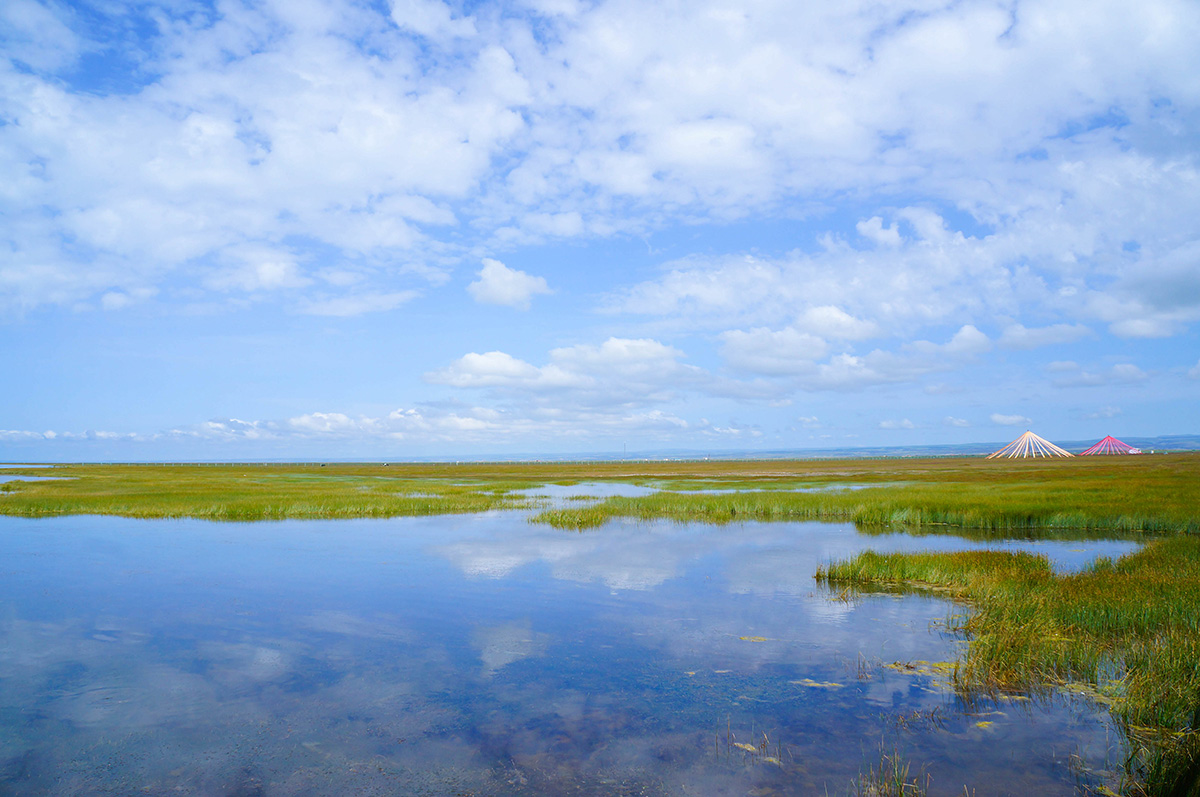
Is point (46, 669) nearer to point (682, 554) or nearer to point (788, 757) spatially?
point (788, 757)

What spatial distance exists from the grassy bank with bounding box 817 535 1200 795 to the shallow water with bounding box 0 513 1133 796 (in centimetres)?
77

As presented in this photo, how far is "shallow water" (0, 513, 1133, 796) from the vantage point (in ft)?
28.1

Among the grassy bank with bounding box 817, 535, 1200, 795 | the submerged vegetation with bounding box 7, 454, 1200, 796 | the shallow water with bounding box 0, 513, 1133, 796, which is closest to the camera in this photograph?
the shallow water with bounding box 0, 513, 1133, 796

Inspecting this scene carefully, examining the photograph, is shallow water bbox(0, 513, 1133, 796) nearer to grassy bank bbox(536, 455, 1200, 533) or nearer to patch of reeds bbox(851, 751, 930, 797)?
patch of reeds bbox(851, 751, 930, 797)

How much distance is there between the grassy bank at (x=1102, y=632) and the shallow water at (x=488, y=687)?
2.52 ft

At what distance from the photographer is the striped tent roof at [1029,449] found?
166125 millimetres

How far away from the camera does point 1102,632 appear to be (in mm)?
13367

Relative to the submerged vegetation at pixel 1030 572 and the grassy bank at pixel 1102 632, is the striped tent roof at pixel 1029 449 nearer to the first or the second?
the submerged vegetation at pixel 1030 572

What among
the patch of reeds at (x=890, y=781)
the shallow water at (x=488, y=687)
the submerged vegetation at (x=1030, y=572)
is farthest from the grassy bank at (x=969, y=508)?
the patch of reeds at (x=890, y=781)

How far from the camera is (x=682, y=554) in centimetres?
2602

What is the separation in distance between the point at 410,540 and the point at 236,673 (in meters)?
17.8

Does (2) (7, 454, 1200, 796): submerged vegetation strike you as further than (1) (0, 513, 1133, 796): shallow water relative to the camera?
Yes

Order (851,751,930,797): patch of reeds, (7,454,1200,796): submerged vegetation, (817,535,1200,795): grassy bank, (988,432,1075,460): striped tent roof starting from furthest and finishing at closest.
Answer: (988,432,1075,460): striped tent roof, (7,454,1200,796): submerged vegetation, (817,535,1200,795): grassy bank, (851,751,930,797): patch of reeds

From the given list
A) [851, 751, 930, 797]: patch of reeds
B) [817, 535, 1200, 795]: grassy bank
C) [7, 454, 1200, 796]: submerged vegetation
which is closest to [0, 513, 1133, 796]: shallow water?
[851, 751, 930, 797]: patch of reeds
